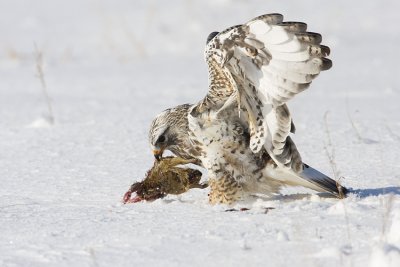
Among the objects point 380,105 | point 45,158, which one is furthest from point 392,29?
point 45,158

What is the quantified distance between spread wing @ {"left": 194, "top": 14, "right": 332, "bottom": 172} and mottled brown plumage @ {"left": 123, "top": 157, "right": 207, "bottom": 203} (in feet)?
1.34

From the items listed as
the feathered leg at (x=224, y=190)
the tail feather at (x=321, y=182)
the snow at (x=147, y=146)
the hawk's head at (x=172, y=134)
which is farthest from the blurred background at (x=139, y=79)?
the feathered leg at (x=224, y=190)

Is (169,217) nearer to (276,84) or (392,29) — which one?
(276,84)

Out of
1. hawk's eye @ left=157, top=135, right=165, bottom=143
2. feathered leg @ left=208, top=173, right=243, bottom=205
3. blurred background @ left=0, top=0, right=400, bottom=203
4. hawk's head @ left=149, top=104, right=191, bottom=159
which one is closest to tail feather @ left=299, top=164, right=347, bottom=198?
feathered leg @ left=208, top=173, right=243, bottom=205

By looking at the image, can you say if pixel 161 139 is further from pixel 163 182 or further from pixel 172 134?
pixel 163 182

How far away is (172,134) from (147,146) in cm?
148

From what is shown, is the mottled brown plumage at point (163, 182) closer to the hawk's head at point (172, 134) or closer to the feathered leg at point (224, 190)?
the hawk's head at point (172, 134)

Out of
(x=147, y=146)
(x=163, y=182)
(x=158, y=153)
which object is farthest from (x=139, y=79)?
(x=163, y=182)

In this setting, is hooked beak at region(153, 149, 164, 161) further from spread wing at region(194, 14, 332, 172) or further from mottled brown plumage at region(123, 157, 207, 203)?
spread wing at region(194, 14, 332, 172)

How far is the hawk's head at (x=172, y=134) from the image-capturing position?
531 centimetres

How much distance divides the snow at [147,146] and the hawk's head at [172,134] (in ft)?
0.90

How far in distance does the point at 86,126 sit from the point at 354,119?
2088 millimetres

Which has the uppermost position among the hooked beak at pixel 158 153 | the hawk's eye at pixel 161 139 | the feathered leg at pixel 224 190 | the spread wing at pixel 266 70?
the spread wing at pixel 266 70

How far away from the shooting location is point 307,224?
4289 mm
